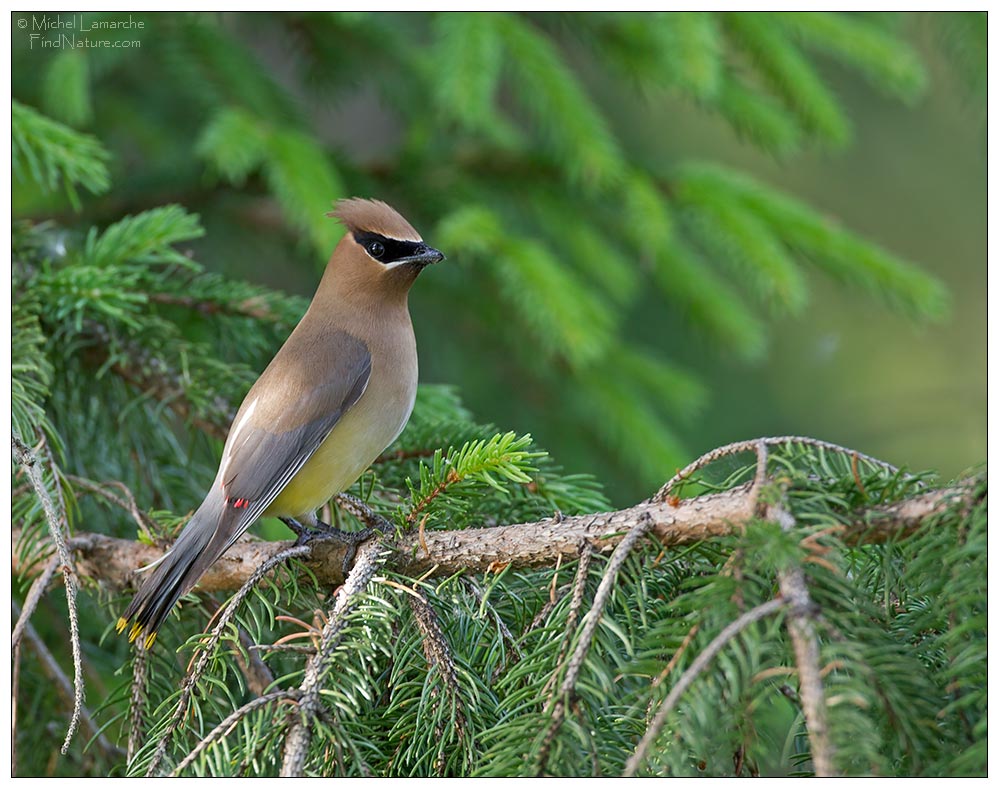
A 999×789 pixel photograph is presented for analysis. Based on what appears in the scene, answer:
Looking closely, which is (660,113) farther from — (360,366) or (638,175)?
(360,366)

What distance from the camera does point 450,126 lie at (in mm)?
4008

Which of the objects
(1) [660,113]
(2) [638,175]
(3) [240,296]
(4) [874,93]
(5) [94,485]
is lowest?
(5) [94,485]

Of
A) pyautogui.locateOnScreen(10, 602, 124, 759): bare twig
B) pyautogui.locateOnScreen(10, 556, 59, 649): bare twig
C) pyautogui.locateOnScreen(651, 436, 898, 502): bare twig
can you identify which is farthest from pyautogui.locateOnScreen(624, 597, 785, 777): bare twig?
pyautogui.locateOnScreen(10, 602, 124, 759): bare twig

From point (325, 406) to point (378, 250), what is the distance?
0.50 meters

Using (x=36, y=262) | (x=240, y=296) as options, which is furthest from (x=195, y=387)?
(x=36, y=262)

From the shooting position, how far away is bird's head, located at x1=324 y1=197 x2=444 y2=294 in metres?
2.92

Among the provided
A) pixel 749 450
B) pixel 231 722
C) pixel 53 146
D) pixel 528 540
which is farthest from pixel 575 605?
pixel 53 146

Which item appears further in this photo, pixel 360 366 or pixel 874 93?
pixel 874 93

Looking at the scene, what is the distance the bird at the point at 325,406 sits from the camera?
2318 mm

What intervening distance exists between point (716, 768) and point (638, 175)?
2.66 metres

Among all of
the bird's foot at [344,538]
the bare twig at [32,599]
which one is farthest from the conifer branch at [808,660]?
the bare twig at [32,599]

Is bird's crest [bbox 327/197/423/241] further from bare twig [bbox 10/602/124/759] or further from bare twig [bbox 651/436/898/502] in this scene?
bare twig [bbox 651/436/898/502]

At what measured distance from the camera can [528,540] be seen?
1.86 meters

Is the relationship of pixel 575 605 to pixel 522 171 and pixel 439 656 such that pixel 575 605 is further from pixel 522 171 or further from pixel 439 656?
pixel 522 171
